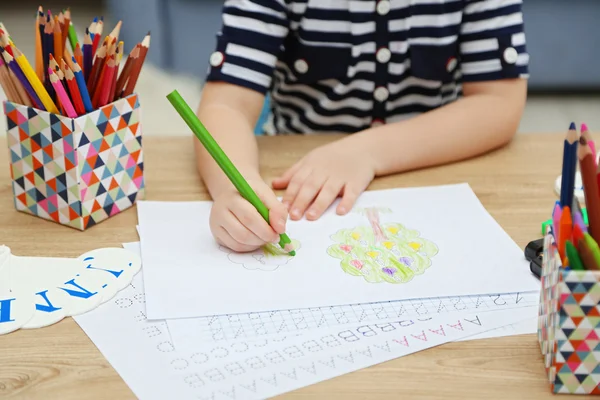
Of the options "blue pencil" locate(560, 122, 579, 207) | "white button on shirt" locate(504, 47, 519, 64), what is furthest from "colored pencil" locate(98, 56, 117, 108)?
"white button on shirt" locate(504, 47, 519, 64)

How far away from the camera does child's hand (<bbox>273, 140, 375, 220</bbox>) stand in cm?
66

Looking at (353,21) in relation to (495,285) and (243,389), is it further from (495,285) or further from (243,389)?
(243,389)

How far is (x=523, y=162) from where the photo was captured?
765mm

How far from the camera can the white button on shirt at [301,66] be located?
94 cm

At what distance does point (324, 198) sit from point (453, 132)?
197mm

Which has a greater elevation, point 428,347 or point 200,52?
point 428,347

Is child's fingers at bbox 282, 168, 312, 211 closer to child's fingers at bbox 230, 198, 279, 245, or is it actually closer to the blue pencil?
child's fingers at bbox 230, 198, 279, 245

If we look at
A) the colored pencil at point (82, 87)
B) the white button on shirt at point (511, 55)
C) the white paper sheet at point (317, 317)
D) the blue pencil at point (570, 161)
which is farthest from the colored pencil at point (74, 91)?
the white button on shirt at point (511, 55)

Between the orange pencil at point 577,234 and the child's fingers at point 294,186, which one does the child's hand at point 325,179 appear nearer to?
the child's fingers at point 294,186

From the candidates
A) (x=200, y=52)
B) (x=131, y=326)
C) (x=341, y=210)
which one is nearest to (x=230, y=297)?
(x=131, y=326)

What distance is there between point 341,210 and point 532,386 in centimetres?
27

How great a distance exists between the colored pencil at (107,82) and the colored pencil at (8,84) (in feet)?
0.23

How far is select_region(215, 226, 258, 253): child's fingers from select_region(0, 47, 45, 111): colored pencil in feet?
0.58

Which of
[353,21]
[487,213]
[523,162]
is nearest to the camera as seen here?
[487,213]
